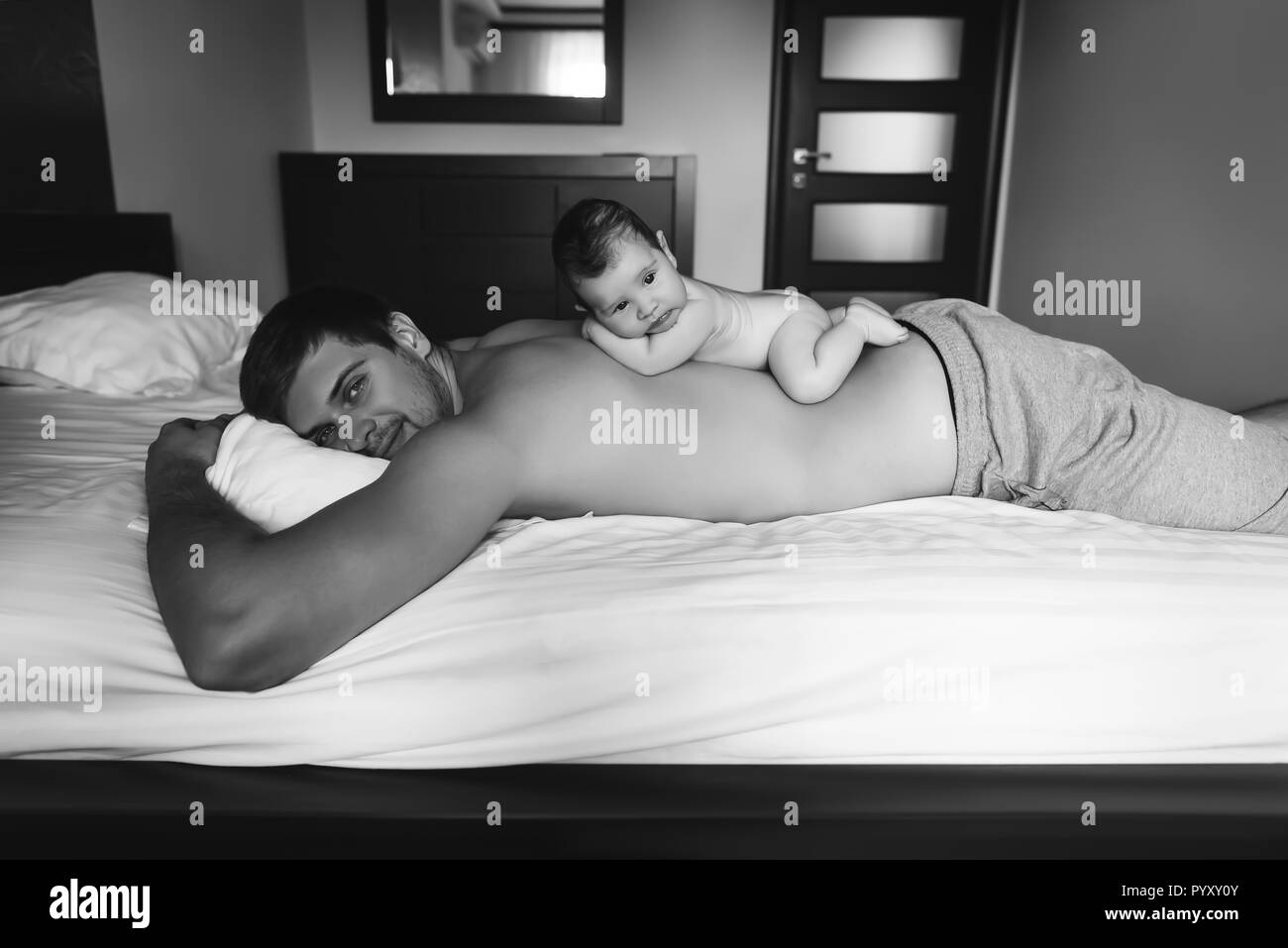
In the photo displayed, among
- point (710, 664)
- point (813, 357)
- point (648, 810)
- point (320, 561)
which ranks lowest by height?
point (648, 810)

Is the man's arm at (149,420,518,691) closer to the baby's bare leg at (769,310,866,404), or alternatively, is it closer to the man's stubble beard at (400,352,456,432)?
the man's stubble beard at (400,352,456,432)

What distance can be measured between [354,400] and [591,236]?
17.0 inches

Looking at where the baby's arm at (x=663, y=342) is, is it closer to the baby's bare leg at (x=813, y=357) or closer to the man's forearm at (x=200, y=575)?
the baby's bare leg at (x=813, y=357)

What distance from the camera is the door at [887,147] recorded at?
4.14 meters

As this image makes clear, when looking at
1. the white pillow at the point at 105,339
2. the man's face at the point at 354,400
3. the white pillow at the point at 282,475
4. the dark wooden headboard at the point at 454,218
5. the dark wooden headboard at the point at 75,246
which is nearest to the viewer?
the white pillow at the point at 282,475

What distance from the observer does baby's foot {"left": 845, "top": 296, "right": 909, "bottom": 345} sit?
1224 mm

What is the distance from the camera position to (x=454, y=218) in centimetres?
377

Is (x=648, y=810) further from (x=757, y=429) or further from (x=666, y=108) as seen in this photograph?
(x=666, y=108)

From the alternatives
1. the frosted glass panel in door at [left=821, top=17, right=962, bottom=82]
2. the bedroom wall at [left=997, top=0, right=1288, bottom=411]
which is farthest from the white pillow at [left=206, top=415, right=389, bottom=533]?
the frosted glass panel in door at [left=821, top=17, right=962, bottom=82]

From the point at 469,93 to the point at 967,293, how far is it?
278cm

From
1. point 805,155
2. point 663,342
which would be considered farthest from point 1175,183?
point 663,342

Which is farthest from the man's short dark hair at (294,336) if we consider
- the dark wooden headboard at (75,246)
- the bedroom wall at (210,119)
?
the bedroom wall at (210,119)

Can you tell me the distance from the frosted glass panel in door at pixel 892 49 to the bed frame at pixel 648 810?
13.4 feet
